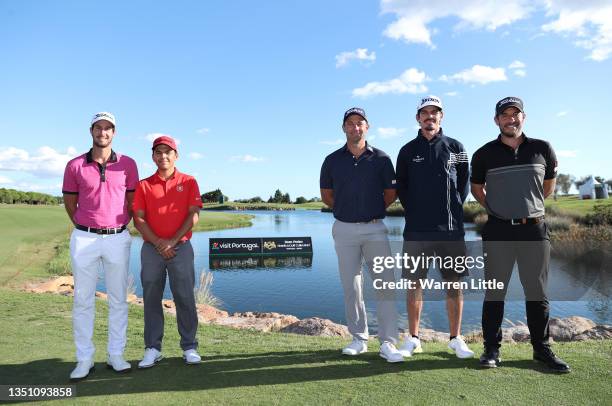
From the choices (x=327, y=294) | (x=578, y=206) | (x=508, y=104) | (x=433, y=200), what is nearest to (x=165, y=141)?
(x=433, y=200)

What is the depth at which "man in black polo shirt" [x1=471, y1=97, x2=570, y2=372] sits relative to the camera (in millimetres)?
4355

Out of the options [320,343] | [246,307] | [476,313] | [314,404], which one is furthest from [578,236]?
[314,404]

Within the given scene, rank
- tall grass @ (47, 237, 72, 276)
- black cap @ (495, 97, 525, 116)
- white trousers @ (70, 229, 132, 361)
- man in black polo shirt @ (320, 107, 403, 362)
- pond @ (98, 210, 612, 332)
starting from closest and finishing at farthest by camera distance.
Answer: white trousers @ (70, 229, 132, 361) < black cap @ (495, 97, 525, 116) < man in black polo shirt @ (320, 107, 403, 362) < pond @ (98, 210, 612, 332) < tall grass @ (47, 237, 72, 276)

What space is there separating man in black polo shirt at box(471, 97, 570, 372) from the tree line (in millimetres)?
107641

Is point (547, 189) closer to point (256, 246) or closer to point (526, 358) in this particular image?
point (526, 358)

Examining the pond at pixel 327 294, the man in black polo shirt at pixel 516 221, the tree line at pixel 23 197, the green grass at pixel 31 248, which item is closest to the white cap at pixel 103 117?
the man in black polo shirt at pixel 516 221

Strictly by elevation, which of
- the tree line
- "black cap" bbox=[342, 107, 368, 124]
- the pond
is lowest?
the pond

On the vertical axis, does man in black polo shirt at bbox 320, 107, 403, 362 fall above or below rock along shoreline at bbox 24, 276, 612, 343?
above

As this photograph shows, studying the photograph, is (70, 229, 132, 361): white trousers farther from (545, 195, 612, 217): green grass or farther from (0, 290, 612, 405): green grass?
(545, 195, 612, 217): green grass

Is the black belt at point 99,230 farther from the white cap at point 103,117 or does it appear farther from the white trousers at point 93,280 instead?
the white cap at point 103,117

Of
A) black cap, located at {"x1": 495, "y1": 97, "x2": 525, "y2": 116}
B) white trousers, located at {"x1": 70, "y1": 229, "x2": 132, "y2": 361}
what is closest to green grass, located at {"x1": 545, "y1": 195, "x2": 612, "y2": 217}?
black cap, located at {"x1": 495, "y1": 97, "x2": 525, "y2": 116}

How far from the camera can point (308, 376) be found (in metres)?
4.15

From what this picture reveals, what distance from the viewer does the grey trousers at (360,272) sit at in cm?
472

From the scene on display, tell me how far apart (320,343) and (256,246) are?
75.9 ft
